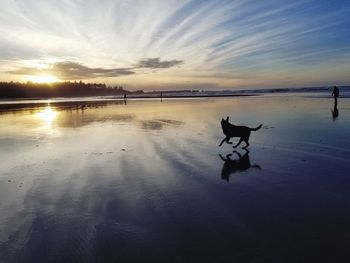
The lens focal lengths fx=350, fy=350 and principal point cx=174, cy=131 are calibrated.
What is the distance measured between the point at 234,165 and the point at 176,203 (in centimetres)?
383

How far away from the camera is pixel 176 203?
7.05 metres

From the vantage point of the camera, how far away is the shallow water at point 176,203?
5.07m

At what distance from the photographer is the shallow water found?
16.6 ft

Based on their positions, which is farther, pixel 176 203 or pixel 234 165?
pixel 234 165

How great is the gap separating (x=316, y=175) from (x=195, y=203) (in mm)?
3749

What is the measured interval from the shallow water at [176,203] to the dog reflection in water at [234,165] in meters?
0.03

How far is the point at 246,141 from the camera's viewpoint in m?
13.4

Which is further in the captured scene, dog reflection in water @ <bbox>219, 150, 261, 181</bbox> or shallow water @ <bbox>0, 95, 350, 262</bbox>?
dog reflection in water @ <bbox>219, 150, 261, 181</bbox>

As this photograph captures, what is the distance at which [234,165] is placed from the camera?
10.4 m

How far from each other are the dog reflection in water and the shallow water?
0.03m

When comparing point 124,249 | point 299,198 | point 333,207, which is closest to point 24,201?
point 124,249

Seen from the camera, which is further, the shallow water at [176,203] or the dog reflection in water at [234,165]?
the dog reflection in water at [234,165]

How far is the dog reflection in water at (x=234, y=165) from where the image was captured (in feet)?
31.2

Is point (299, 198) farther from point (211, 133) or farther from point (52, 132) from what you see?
point (52, 132)
